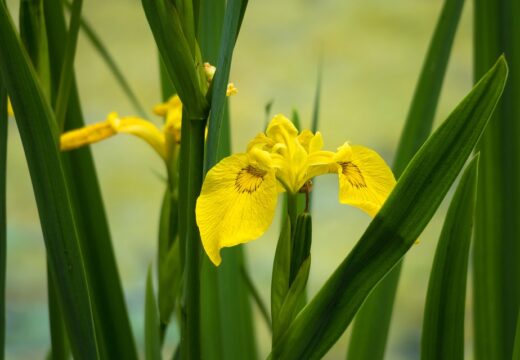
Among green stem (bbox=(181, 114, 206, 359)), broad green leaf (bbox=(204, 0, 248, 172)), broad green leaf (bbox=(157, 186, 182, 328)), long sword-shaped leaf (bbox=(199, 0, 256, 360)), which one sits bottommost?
long sword-shaped leaf (bbox=(199, 0, 256, 360))

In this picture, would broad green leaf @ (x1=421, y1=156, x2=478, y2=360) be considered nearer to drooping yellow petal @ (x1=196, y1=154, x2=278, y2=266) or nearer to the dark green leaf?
drooping yellow petal @ (x1=196, y1=154, x2=278, y2=266)

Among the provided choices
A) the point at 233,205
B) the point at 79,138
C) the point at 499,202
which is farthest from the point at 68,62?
the point at 499,202

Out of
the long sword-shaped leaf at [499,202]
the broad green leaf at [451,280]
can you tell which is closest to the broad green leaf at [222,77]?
the broad green leaf at [451,280]

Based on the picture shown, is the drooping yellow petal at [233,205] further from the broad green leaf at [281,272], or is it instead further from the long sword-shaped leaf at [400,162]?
the long sword-shaped leaf at [400,162]

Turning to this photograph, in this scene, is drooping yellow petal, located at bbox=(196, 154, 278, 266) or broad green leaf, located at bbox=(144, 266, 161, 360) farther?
broad green leaf, located at bbox=(144, 266, 161, 360)

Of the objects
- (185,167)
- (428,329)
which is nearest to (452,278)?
(428,329)

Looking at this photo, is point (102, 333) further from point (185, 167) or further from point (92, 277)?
point (185, 167)

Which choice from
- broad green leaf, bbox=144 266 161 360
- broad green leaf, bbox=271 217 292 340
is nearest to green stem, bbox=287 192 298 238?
broad green leaf, bbox=271 217 292 340

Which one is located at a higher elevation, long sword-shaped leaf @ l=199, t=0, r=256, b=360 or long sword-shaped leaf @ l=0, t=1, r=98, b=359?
long sword-shaped leaf @ l=0, t=1, r=98, b=359

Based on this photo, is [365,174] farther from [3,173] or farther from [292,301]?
[3,173]
